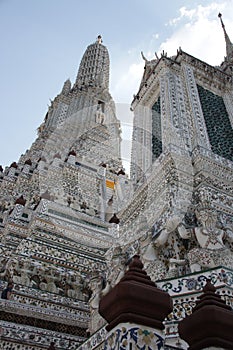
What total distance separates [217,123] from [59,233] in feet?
15.1

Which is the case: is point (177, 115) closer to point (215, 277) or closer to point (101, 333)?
point (215, 277)

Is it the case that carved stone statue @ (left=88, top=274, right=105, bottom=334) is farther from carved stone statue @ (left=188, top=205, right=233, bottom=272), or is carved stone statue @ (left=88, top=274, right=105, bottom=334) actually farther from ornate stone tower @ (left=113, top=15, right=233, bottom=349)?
carved stone statue @ (left=188, top=205, right=233, bottom=272)

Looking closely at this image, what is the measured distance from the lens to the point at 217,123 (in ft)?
27.6

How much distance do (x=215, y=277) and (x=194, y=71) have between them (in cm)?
648

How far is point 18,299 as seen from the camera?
688 centimetres

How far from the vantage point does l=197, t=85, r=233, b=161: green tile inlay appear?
780 cm

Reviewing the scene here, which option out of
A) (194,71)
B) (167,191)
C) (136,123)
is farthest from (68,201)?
(167,191)

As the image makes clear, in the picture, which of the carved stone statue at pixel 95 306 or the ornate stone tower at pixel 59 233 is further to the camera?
the ornate stone tower at pixel 59 233

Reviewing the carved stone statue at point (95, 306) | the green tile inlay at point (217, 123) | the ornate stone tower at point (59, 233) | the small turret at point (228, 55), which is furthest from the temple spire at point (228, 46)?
the carved stone statue at point (95, 306)

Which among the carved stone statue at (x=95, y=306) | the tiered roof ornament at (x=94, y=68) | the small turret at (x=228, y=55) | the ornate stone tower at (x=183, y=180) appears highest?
the tiered roof ornament at (x=94, y=68)

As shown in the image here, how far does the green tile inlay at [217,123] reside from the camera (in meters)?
7.80

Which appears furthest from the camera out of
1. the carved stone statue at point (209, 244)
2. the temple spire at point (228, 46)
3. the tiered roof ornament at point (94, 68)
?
the tiered roof ornament at point (94, 68)

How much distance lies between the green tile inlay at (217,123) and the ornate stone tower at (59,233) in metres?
2.96

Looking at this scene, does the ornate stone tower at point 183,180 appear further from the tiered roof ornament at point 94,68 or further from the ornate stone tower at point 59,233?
the tiered roof ornament at point 94,68
